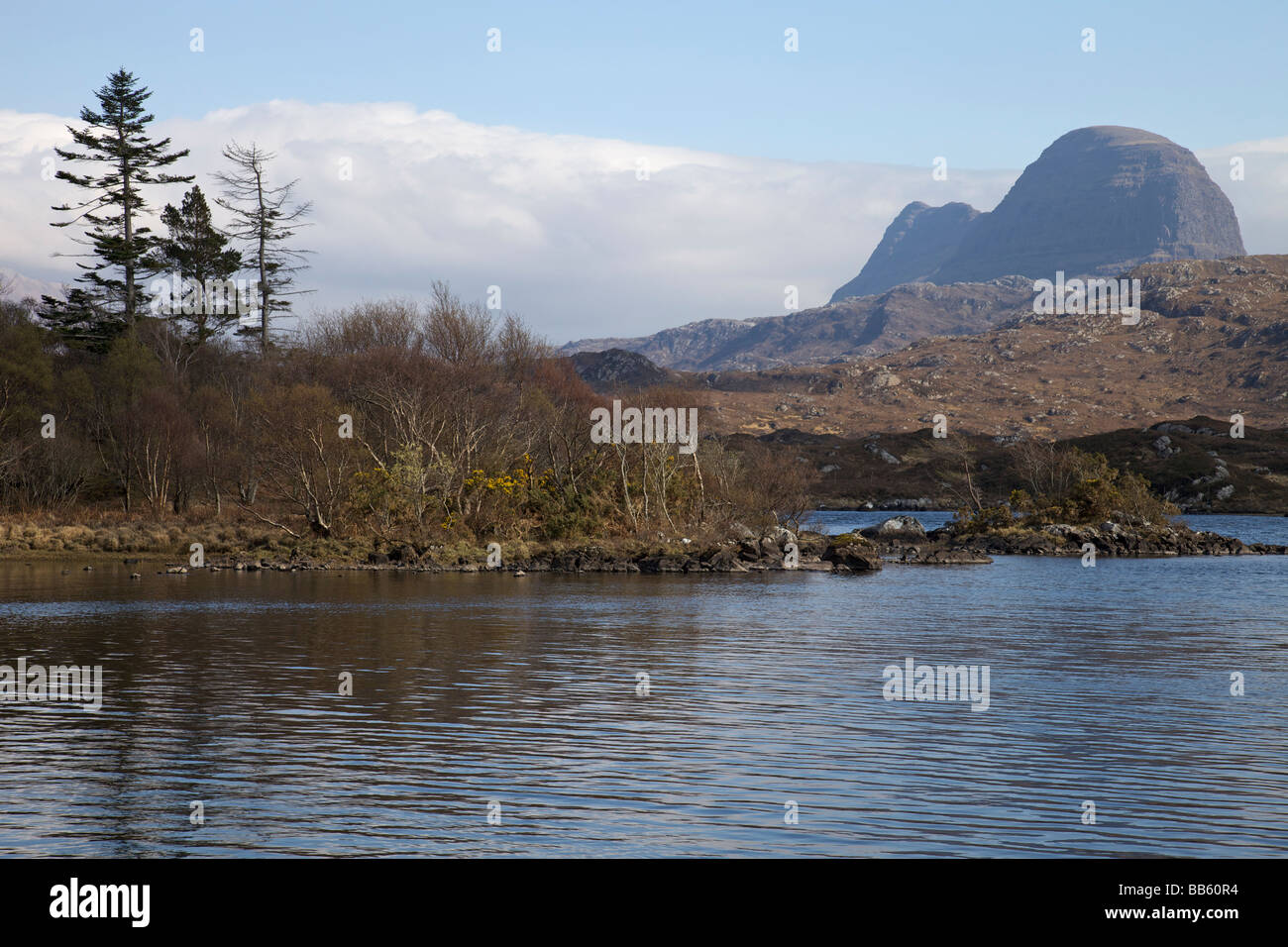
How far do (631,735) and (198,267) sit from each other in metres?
68.7

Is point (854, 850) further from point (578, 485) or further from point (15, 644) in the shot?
point (578, 485)

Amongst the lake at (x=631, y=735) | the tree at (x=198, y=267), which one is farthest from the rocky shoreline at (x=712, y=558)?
the tree at (x=198, y=267)

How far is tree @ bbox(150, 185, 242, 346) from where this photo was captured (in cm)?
7400

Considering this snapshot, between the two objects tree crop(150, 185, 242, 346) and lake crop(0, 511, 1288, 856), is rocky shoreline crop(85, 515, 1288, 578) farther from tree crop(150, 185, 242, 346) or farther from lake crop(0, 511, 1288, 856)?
tree crop(150, 185, 242, 346)

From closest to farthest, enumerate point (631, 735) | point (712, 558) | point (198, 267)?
point (631, 735)
point (712, 558)
point (198, 267)

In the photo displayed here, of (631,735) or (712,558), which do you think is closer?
(631,735)

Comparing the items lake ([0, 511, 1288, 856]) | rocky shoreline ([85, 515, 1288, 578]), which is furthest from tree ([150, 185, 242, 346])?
lake ([0, 511, 1288, 856])

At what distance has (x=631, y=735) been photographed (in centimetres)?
1541

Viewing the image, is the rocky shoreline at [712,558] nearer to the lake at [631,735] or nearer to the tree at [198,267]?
the lake at [631,735]

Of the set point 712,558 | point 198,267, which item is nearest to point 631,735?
point 712,558

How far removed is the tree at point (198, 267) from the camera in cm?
7400

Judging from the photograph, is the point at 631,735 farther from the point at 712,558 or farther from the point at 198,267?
the point at 198,267

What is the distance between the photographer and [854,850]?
998 cm

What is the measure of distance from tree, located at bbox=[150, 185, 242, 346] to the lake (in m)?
45.9
